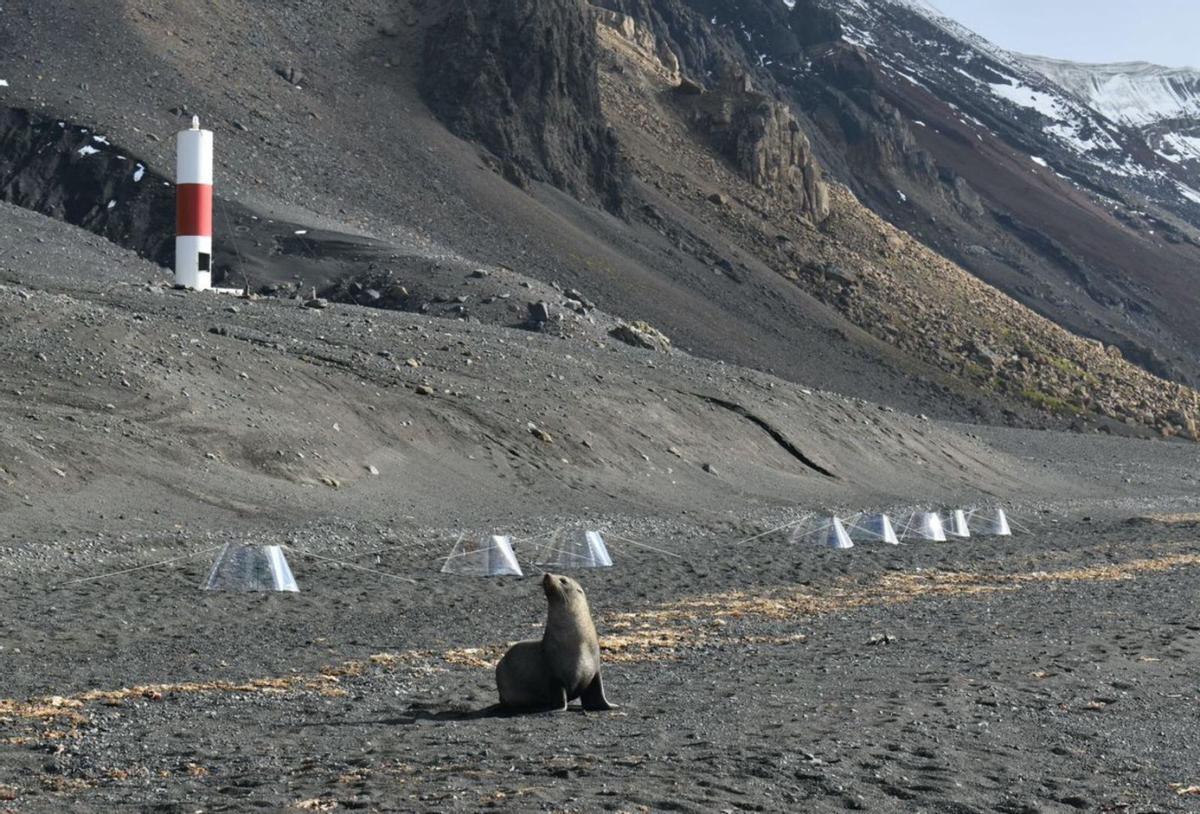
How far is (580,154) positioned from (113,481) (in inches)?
2395

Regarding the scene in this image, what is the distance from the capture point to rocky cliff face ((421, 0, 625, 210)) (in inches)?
3125

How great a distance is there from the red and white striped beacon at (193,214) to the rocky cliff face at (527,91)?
3470 centimetres

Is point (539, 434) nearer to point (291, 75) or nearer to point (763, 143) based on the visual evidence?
point (291, 75)

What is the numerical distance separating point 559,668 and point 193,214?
3273cm

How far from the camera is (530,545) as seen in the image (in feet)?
76.1

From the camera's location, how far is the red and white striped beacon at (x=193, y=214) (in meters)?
42.0

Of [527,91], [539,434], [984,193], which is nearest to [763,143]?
[527,91]

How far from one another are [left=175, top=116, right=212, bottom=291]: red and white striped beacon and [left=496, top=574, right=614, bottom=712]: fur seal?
31674mm

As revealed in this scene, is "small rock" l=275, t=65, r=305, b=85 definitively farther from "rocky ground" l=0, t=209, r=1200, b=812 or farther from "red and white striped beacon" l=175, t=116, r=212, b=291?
"red and white striped beacon" l=175, t=116, r=212, b=291

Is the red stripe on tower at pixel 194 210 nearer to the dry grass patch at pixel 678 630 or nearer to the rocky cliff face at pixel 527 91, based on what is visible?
the dry grass patch at pixel 678 630

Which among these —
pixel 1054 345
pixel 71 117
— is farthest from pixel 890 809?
pixel 1054 345

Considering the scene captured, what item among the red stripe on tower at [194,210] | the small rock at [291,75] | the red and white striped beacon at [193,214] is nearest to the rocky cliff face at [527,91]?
the small rock at [291,75]

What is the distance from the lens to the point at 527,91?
82938mm

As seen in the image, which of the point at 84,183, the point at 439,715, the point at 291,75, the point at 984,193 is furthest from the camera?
the point at 984,193
